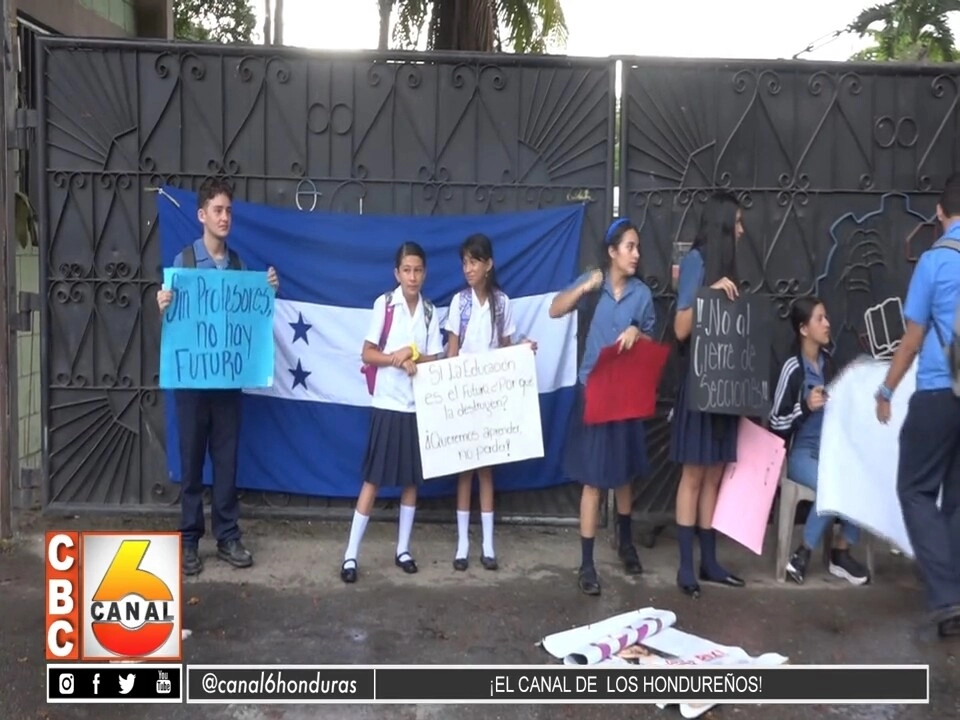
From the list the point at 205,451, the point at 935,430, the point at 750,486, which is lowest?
the point at 750,486

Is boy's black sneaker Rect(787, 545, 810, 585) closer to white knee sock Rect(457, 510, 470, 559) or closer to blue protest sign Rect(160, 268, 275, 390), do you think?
white knee sock Rect(457, 510, 470, 559)

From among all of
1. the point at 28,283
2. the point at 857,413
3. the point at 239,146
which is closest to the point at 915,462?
the point at 857,413

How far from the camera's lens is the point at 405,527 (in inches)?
218

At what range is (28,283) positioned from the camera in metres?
7.01

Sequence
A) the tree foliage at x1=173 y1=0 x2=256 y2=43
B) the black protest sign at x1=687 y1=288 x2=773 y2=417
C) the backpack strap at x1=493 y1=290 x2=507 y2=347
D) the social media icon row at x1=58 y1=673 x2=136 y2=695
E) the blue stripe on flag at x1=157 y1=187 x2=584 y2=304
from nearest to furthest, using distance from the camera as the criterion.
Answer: the social media icon row at x1=58 y1=673 x2=136 y2=695, the black protest sign at x1=687 y1=288 x2=773 y2=417, the backpack strap at x1=493 y1=290 x2=507 y2=347, the blue stripe on flag at x1=157 y1=187 x2=584 y2=304, the tree foliage at x1=173 y1=0 x2=256 y2=43

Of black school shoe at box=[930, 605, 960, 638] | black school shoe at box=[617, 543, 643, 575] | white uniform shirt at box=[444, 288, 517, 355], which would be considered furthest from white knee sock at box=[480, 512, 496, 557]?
black school shoe at box=[930, 605, 960, 638]

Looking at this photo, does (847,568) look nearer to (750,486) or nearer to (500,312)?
(750,486)

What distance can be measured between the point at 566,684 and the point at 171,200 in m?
3.60

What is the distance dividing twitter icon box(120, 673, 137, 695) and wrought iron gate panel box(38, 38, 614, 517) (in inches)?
98.3

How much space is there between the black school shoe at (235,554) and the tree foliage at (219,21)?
1754 centimetres

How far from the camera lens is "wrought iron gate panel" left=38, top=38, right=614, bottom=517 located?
602cm

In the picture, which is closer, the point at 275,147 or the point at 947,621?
the point at 947,621

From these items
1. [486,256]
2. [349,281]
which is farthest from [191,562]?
[486,256]

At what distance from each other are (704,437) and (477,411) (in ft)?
3.89
